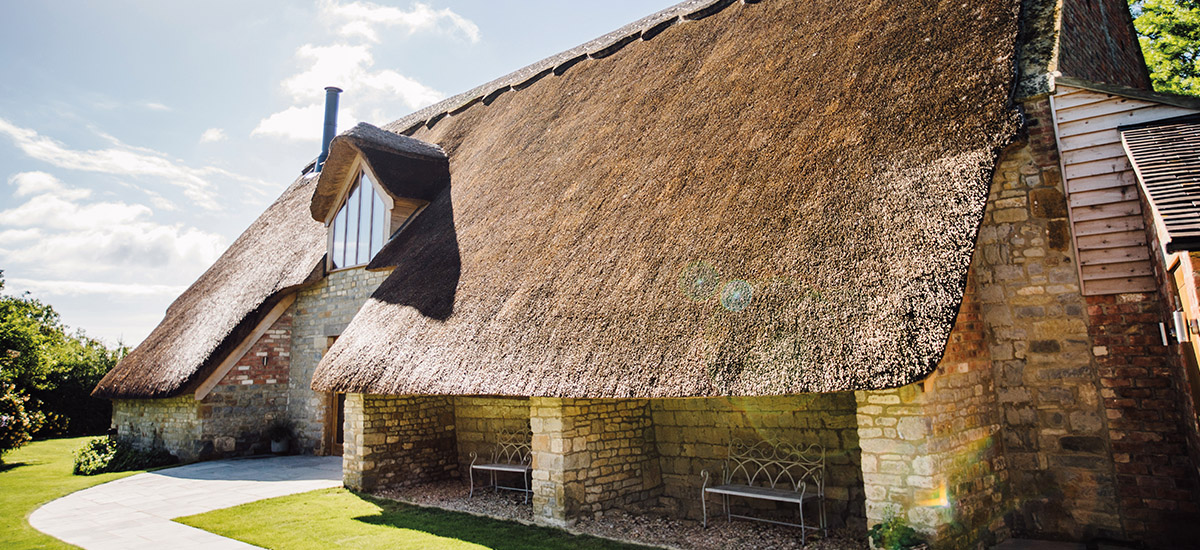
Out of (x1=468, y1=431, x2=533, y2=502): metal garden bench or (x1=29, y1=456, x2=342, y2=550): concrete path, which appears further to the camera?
(x1=468, y1=431, x2=533, y2=502): metal garden bench

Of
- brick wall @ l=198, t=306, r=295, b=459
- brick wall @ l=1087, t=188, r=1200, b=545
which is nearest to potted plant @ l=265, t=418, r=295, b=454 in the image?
brick wall @ l=198, t=306, r=295, b=459

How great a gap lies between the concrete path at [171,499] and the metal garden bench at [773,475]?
14.5 feet

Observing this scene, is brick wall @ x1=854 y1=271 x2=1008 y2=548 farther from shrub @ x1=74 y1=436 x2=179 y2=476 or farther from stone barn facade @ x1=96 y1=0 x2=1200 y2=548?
shrub @ x1=74 y1=436 x2=179 y2=476

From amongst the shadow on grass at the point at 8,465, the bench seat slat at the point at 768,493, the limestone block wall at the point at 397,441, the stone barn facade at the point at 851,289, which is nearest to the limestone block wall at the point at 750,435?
the stone barn facade at the point at 851,289

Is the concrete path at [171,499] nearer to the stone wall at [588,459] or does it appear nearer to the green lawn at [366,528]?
the green lawn at [366,528]

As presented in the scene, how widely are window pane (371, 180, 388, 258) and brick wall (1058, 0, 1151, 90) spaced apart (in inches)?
357

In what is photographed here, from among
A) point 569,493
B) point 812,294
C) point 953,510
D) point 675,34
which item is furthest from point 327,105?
point 953,510

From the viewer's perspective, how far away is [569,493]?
19.8 ft

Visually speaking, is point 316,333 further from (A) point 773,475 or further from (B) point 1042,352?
(B) point 1042,352

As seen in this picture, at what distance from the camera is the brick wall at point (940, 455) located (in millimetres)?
4266

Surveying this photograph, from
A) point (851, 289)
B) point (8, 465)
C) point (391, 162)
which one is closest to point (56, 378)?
point (8, 465)

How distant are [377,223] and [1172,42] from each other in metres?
15.6

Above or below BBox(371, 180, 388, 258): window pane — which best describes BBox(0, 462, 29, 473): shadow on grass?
below

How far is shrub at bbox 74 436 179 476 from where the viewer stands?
10812mm
